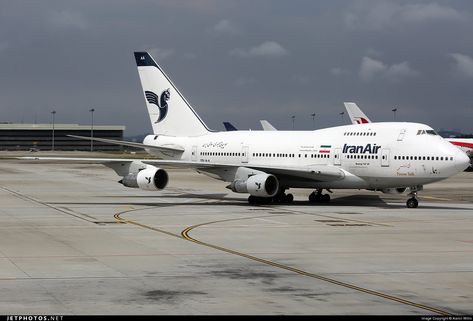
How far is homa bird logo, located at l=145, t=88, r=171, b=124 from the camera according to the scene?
177 feet

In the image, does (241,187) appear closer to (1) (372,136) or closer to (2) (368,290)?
(1) (372,136)

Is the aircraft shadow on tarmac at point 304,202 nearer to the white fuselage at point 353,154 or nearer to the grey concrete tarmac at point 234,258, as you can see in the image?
the grey concrete tarmac at point 234,258

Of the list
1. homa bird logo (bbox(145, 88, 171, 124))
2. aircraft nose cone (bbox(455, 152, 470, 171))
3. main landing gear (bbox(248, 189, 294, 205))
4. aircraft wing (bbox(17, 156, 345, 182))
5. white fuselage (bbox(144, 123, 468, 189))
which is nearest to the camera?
aircraft nose cone (bbox(455, 152, 470, 171))

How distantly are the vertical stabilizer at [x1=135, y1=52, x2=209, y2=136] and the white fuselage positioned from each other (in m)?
2.42

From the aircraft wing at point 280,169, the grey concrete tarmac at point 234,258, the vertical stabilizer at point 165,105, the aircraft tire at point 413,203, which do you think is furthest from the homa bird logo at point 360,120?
the aircraft tire at point 413,203

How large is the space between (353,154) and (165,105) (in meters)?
14.9

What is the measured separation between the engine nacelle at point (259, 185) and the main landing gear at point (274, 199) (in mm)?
1376

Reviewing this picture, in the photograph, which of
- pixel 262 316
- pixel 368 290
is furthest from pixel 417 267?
pixel 262 316

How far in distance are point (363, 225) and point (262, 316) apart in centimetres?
1941

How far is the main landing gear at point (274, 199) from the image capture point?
152 ft

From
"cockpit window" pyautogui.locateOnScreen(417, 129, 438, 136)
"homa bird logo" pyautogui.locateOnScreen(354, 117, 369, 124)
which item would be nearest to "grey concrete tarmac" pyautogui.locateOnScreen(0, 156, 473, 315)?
"cockpit window" pyautogui.locateOnScreen(417, 129, 438, 136)

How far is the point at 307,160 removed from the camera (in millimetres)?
46625

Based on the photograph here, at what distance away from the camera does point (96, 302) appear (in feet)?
57.8
